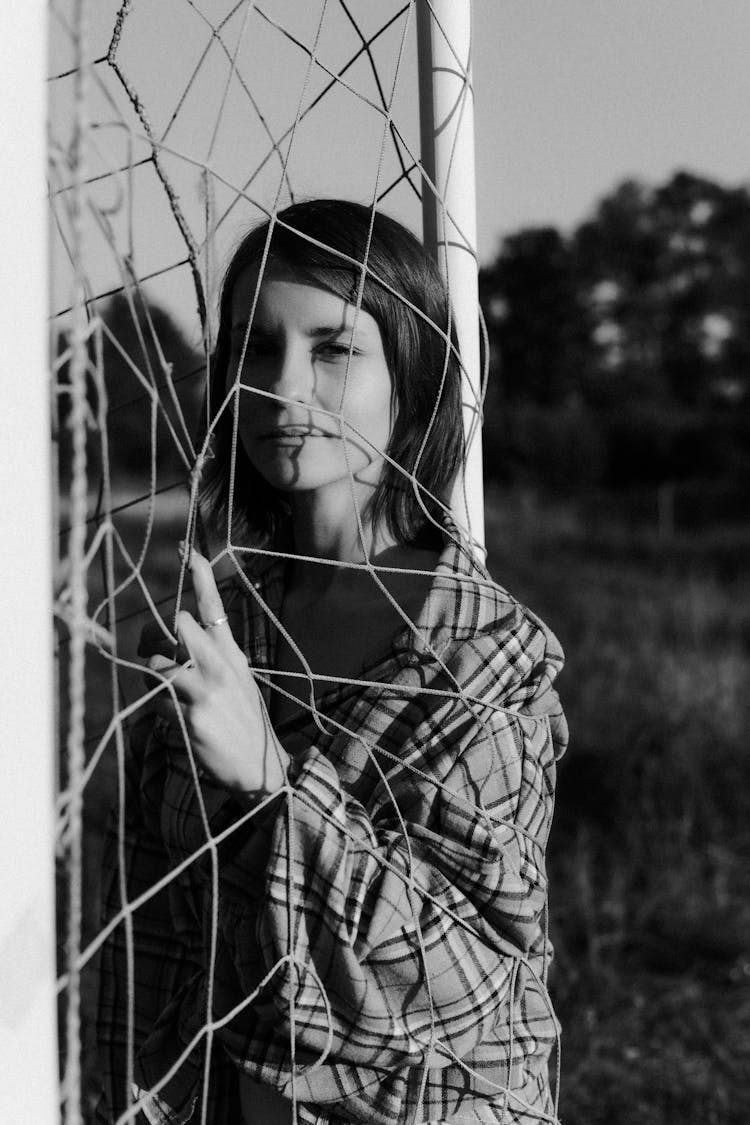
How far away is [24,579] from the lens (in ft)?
1.85

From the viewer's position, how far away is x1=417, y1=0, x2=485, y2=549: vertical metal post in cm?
117

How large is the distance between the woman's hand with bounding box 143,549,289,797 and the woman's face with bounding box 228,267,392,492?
8.9 inches

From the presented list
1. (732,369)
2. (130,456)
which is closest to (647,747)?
(130,456)

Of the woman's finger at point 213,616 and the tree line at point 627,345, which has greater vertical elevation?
the tree line at point 627,345

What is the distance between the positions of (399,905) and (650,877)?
2204 mm

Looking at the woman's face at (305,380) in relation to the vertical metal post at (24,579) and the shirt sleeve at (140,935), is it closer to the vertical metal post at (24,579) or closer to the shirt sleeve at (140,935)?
the shirt sleeve at (140,935)

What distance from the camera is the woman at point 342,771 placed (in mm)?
868

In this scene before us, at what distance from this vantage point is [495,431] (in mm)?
19047

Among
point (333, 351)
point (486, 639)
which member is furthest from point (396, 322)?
point (486, 639)

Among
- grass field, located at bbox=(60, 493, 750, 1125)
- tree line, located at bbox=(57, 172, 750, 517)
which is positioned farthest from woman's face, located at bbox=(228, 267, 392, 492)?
tree line, located at bbox=(57, 172, 750, 517)

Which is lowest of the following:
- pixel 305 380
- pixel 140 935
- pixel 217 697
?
pixel 140 935

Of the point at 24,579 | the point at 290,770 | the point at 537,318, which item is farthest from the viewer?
the point at 537,318

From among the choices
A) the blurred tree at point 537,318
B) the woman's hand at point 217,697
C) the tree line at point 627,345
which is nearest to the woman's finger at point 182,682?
the woman's hand at point 217,697

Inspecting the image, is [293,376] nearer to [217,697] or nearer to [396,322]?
[396,322]
